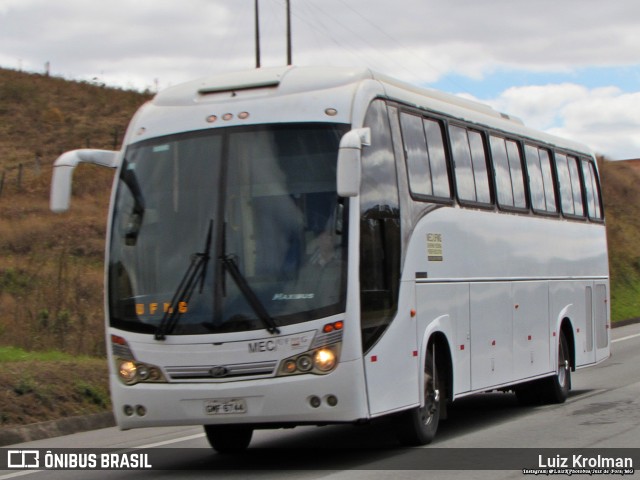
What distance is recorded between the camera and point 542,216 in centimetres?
1594

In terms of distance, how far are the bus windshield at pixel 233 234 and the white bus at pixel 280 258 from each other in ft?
0.04

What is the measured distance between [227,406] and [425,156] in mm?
3783

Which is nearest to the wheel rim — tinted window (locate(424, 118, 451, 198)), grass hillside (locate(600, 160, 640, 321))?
tinted window (locate(424, 118, 451, 198))

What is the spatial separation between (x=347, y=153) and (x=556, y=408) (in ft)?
23.5

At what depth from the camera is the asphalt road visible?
1023cm

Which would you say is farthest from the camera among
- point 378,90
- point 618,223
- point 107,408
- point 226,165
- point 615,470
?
point 618,223

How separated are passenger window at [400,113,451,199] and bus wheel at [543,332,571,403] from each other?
15.0 feet

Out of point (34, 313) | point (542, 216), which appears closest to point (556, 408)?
point (542, 216)

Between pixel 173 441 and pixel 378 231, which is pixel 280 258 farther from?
pixel 173 441

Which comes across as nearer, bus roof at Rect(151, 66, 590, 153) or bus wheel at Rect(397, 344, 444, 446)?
bus roof at Rect(151, 66, 590, 153)

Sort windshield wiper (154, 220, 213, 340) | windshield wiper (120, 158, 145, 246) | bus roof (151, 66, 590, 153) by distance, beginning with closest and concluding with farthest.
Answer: windshield wiper (154, 220, 213, 340) < windshield wiper (120, 158, 145, 246) < bus roof (151, 66, 590, 153)

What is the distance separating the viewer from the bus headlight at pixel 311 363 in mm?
9703

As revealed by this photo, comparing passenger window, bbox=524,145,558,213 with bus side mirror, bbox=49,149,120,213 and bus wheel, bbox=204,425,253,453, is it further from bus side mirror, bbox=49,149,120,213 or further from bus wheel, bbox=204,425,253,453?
bus side mirror, bbox=49,149,120,213

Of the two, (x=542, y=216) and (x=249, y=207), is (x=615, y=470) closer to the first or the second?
(x=249, y=207)
